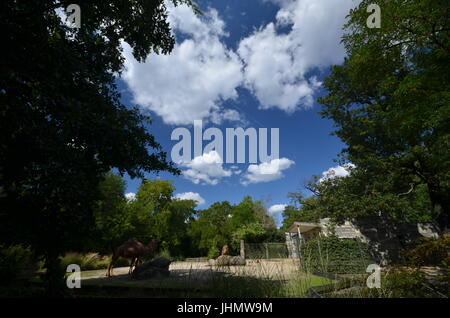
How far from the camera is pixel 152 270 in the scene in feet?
28.2

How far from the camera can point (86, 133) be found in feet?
13.4

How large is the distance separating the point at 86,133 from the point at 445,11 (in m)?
9.91

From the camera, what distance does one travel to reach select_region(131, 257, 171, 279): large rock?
8352mm

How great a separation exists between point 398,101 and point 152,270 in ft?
37.9

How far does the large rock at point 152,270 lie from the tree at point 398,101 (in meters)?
10.7

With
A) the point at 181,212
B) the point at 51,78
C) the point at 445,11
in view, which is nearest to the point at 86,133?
the point at 51,78

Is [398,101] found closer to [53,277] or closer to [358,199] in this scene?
[358,199]

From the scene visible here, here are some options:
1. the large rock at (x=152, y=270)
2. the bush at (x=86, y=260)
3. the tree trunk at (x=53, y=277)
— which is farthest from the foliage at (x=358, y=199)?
the bush at (x=86, y=260)

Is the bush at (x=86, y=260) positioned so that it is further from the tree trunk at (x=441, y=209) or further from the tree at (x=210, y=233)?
the tree trunk at (x=441, y=209)

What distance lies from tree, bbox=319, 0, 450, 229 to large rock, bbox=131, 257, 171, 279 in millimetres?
10749

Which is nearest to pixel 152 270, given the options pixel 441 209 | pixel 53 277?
pixel 53 277

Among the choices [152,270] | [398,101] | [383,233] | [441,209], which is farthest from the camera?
[383,233]

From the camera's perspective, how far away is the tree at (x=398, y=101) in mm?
6277
